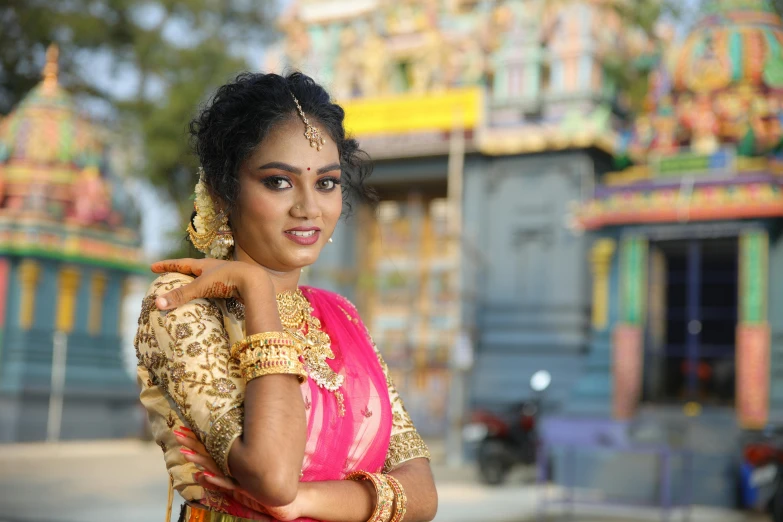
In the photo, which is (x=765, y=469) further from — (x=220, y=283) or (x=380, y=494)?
(x=220, y=283)

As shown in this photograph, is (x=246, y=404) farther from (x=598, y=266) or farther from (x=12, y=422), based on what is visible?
(x=12, y=422)

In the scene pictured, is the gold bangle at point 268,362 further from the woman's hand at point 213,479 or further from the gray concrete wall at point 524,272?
the gray concrete wall at point 524,272

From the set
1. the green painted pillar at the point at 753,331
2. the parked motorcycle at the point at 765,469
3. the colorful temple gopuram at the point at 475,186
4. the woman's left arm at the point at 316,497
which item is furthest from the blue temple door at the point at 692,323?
the woman's left arm at the point at 316,497

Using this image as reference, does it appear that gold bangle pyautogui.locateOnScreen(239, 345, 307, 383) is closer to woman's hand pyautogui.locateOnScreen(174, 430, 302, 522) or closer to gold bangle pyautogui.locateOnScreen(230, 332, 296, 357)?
gold bangle pyautogui.locateOnScreen(230, 332, 296, 357)

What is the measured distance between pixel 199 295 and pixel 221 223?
195 mm

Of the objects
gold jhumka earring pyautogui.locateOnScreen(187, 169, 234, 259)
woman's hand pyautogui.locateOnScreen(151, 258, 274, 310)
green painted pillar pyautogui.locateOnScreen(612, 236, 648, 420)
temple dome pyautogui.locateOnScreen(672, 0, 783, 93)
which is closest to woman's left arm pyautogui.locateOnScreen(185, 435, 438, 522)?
woman's hand pyautogui.locateOnScreen(151, 258, 274, 310)

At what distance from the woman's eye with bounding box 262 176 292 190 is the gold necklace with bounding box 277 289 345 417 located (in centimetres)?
21

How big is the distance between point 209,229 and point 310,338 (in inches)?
10.8

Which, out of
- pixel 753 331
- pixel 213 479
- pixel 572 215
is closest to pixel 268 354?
pixel 213 479

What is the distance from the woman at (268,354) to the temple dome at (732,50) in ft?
30.0

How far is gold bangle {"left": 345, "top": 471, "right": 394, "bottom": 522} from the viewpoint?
159 cm

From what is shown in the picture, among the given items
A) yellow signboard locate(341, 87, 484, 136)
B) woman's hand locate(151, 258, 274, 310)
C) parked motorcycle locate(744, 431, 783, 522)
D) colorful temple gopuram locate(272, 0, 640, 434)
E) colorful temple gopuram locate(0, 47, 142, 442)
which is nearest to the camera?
woman's hand locate(151, 258, 274, 310)

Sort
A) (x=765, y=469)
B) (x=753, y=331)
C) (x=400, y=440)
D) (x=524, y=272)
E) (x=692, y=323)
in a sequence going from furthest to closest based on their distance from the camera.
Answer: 1. (x=524, y=272)
2. (x=692, y=323)
3. (x=753, y=331)
4. (x=765, y=469)
5. (x=400, y=440)

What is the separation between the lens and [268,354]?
1489 millimetres
